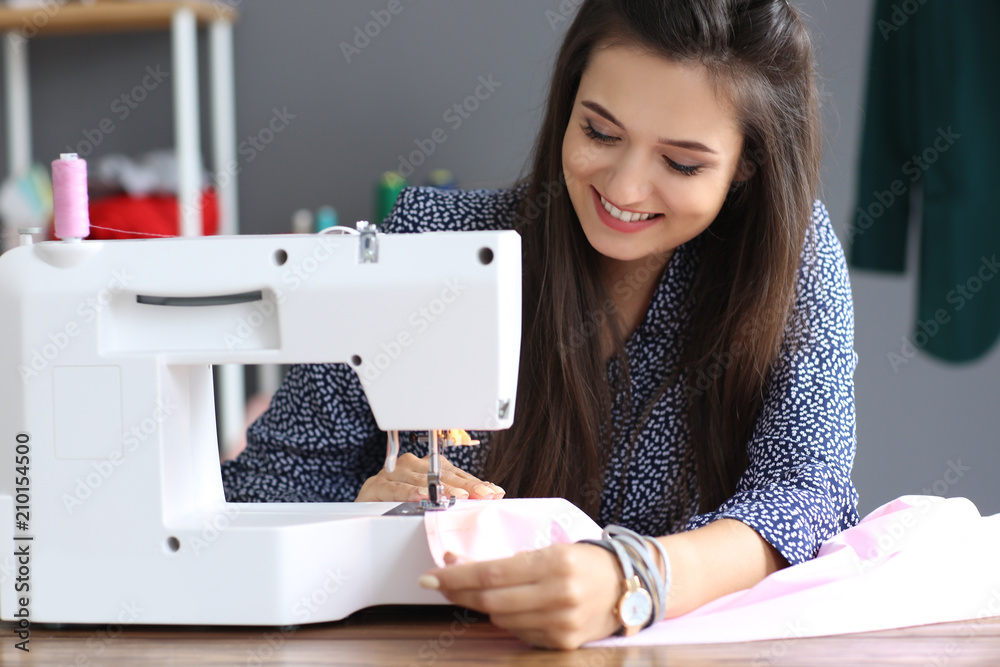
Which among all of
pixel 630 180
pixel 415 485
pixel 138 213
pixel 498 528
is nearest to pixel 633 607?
pixel 498 528

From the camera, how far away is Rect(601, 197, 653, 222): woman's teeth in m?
1.41

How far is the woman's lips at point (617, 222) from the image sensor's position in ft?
4.65

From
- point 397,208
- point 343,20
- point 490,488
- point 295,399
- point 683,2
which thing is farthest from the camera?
point 343,20

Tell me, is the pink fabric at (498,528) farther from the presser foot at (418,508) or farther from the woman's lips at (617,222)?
the woman's lips at (617,222)

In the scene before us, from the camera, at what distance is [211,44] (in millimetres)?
3117

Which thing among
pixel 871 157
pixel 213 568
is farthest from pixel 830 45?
pixel 213 568

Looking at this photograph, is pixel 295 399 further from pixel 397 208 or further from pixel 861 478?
pixel 861 478

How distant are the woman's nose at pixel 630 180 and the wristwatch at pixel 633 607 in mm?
562

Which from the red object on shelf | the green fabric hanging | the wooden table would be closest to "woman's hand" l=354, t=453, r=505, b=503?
the wooden table

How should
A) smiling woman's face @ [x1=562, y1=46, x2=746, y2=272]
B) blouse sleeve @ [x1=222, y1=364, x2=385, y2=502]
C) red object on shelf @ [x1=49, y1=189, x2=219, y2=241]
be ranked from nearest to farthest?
smiling woman's face @ [x1=562, y1=46, x2=746, y2=272] < blouse sleeve @ [x1=222, y1=364, x2=385, y2=502] < red object on shelf @ [x1=49, y1=189, x2=219, y2=241]

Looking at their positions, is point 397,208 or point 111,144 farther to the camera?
point 111,144

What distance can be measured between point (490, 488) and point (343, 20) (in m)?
2.37

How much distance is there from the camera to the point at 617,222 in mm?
1418

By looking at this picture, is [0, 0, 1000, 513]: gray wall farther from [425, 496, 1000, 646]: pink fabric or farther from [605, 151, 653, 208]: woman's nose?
[425, 496, 1000, 646]: pink fabric
